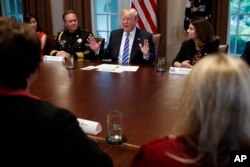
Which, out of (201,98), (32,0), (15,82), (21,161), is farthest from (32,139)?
(32,0)

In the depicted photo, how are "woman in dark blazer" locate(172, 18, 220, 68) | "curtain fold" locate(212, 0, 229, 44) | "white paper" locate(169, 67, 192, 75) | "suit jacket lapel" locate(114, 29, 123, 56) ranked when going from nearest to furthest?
"white paper" locate(169, 67, 192, 75) < "woman in dark blazer" locate(172, 18, 220, 68) < "suit jacket lapel" locate(114, 29, 123, 56) < "curtain fold" locate(212, 0, 229, 44)

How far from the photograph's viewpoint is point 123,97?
6.81 feet

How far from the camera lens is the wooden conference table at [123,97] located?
1.50 m

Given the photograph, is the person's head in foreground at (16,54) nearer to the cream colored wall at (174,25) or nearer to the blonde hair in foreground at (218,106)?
the blonde hair in foreground at (218,106)

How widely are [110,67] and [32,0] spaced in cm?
270

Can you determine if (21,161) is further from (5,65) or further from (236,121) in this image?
(236,121)

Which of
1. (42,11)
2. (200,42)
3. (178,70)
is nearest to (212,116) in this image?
(178,70)

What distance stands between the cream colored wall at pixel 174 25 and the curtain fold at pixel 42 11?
1.87 metres

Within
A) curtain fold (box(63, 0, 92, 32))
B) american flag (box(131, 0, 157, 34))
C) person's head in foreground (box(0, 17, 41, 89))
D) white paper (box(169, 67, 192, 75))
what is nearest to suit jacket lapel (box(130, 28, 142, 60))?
white paper (box(169, 67, 192, 75))

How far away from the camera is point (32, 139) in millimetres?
898

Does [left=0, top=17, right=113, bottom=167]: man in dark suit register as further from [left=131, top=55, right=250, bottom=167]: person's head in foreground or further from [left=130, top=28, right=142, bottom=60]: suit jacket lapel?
[left=130, top=28, right=142, bottom=60]: suit jacket lapel

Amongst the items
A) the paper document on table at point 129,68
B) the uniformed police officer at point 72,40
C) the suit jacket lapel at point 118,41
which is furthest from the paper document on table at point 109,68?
the uniformed police officer at point 72,40

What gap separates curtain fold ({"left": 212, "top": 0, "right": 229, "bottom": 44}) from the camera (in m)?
3.88

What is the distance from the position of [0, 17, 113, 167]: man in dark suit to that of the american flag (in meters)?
3.45
